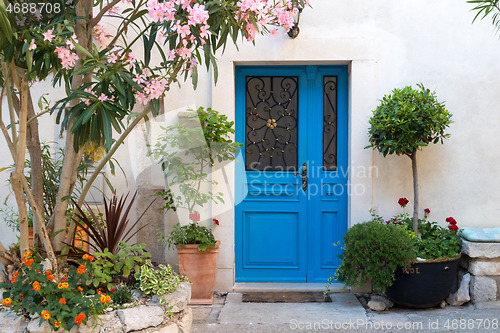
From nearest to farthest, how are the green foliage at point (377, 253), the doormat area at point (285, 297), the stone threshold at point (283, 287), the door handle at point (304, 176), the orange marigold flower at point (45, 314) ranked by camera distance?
the orange marigold flower at point (45, 314) < the green foliage at point (377, 253) < the doormat area at point (285, 297) < the stone threshold at point (283, 287) < the door handle at point (304, 176)

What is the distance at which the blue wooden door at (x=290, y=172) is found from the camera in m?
5.33

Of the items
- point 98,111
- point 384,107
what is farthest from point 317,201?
point 98,111

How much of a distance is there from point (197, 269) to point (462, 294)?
2.39m

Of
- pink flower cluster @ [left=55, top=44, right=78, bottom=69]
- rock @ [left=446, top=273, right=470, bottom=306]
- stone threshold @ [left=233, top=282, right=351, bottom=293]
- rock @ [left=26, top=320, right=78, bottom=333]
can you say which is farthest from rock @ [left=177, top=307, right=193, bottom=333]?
rock @ [left=446, top=273, right=470, bottom=306]

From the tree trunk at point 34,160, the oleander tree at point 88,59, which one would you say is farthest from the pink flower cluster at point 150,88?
the tree trunk at point 34,160

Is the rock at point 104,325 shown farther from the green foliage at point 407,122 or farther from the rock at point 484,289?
the rock at point 484,289

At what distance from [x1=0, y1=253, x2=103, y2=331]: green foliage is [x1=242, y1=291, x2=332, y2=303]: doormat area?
202 centimetres

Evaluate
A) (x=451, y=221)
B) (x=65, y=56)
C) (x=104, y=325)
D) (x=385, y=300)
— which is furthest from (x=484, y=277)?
(x=65, y=56)

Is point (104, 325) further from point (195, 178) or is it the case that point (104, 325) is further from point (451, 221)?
point (451, 221)

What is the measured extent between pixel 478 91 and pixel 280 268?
259cm

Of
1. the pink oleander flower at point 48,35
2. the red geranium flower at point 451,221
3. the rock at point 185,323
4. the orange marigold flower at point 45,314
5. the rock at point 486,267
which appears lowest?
the rock at point 185,323

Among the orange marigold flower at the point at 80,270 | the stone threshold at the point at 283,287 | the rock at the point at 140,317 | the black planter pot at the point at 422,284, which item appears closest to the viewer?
the rock at the point at 140,317

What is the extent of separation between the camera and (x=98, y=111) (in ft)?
10.2

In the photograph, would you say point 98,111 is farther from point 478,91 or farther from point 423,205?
point 478,91
